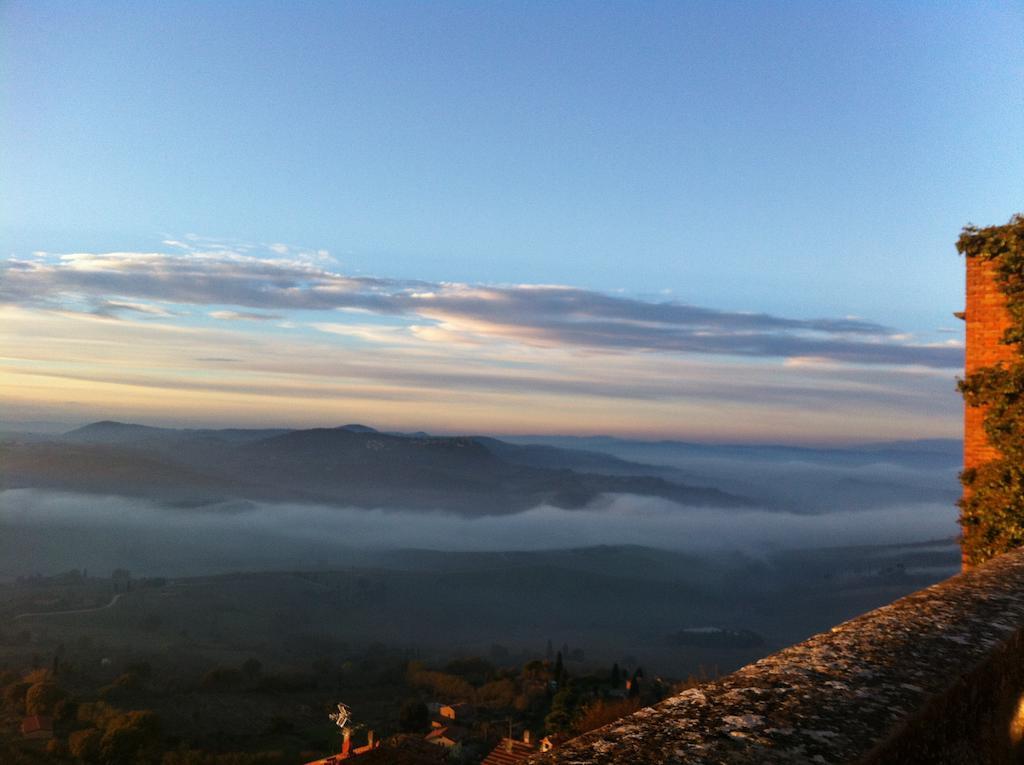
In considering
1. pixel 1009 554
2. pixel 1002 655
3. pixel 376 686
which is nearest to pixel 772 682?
pixel 1002 655

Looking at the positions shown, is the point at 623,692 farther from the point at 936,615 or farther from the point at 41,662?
the point at 41,662

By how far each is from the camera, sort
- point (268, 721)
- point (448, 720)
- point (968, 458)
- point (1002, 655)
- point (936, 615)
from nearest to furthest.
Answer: point (1002, 655) → point (936, 615) → point (968, 458) → point (448, 720) → point (268, 721)

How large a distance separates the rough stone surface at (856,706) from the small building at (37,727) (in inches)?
4088

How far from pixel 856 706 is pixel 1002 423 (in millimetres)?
9980

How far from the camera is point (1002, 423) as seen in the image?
10.6 m

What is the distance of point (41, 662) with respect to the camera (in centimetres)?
12888

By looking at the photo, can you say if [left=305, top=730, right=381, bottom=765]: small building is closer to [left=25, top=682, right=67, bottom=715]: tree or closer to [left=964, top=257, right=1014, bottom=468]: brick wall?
[left=964, top=257, right=1014, bottom=468]: brick wall

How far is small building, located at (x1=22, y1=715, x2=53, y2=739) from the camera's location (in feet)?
269

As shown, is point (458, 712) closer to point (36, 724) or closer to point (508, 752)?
point (508, 752)

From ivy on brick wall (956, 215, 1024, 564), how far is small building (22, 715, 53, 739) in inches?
3988

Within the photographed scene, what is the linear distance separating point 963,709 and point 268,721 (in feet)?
372

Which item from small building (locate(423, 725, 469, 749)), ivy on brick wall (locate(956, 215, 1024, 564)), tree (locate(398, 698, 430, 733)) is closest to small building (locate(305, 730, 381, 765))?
small building (locate(423, 725, 469, 749))

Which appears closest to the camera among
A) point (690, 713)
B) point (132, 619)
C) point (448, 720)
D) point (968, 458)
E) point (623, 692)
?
point (690, 713)

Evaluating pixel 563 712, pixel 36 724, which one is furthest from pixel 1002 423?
pixel 36 724
